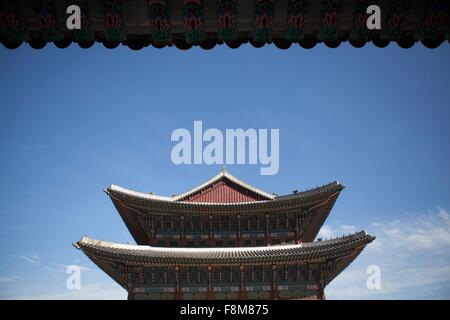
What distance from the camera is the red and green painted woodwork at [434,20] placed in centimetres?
406

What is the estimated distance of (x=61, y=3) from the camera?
414 centimetres

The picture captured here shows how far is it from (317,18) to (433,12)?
1369 mm

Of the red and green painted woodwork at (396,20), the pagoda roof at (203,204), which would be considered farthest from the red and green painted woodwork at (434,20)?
the pagoda roof at (203,204)

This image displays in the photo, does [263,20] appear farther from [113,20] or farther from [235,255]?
[235,255]

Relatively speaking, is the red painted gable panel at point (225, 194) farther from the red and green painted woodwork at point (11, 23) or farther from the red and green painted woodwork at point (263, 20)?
the red and green painted woodwork at point (11, 23)

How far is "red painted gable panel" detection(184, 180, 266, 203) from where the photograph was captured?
942 inches

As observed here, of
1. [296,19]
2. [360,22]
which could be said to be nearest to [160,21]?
[296,19]

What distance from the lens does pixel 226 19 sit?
14.1ft

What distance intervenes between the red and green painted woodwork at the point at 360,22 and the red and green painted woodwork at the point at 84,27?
3.39 metres

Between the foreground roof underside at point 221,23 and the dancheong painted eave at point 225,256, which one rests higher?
the foreground roof underside at point 221,23

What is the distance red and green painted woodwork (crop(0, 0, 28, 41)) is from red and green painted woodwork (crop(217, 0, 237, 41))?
8.09 ft

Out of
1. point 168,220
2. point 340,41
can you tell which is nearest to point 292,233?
point 168,220

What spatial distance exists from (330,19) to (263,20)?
0.86 metres

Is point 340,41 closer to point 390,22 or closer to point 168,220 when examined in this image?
point 390,22
